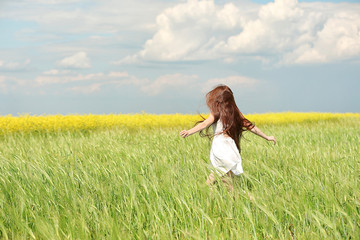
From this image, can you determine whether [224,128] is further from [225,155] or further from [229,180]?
[229,180]

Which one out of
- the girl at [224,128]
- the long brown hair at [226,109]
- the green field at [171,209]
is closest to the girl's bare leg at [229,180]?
the girl at [224,128]

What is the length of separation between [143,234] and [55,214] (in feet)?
2.45

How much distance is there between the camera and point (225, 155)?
371cm

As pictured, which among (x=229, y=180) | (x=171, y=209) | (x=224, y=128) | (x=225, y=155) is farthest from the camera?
(x=224, y=128)

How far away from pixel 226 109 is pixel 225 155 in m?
0.52

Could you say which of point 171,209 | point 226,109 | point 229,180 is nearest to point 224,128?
point 226,109

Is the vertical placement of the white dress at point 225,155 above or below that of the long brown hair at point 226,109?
below

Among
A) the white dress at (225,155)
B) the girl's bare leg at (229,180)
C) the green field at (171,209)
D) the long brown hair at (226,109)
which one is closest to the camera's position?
the green field at (171,209)

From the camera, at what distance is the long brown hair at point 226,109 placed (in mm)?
3799

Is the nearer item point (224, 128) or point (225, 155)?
point (225, 155)

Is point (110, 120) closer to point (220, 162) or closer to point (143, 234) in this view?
point (220, 162)

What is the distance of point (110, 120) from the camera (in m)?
10.9

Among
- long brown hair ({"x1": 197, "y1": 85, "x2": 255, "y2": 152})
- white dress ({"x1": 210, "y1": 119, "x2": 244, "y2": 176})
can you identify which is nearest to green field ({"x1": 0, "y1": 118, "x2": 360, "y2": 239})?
white dress ({"x1": 210, "y1": 119, "x2": 244, "y2": 176})

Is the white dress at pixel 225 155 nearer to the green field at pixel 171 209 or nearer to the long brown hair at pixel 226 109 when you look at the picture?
the long brown hair at pixel 226 109
